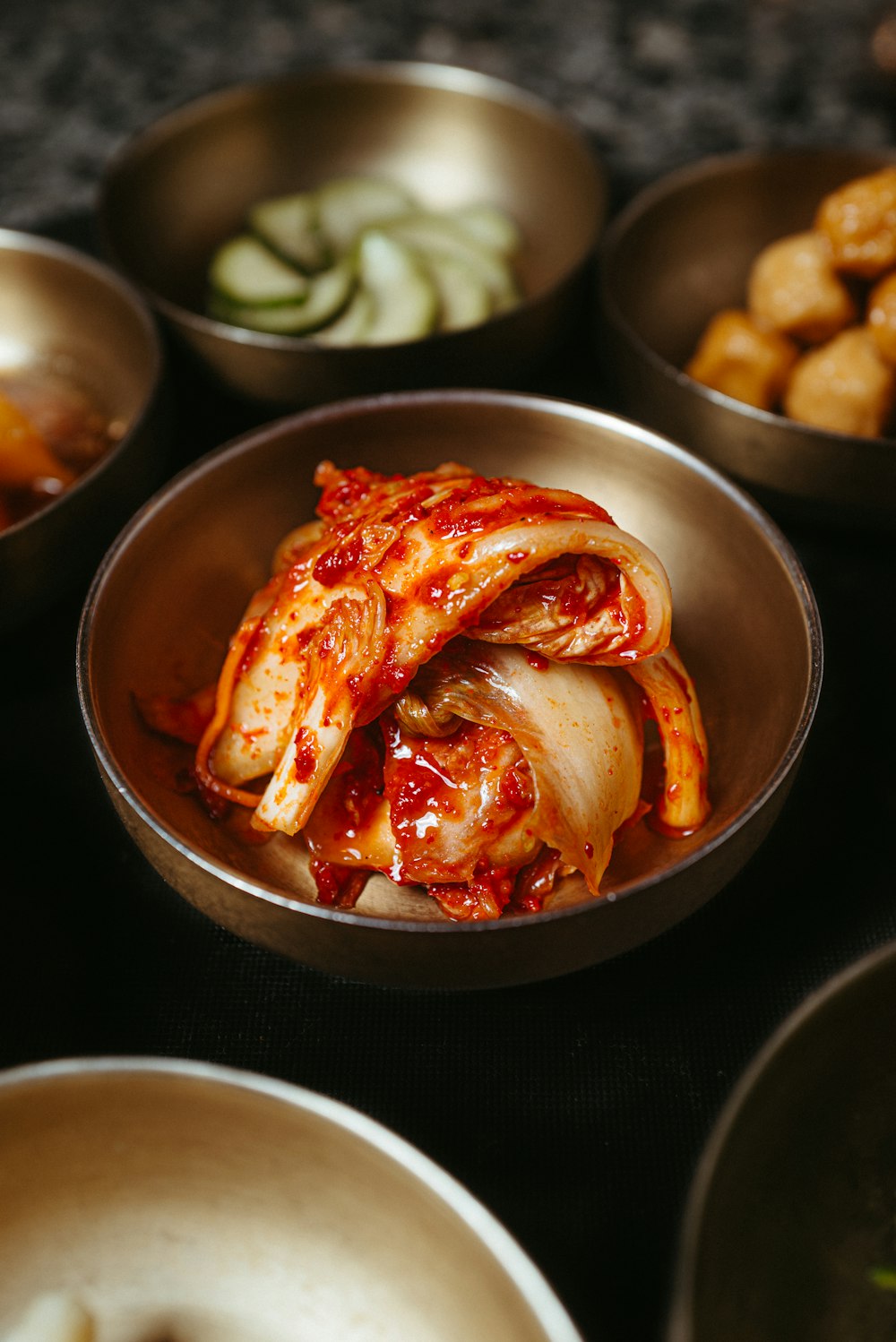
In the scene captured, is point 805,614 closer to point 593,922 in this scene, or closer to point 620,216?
point 593,922

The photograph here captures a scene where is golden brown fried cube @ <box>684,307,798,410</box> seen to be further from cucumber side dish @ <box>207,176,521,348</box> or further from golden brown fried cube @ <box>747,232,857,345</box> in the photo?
cucumber side dish @ <box>207,176,521,348</box>

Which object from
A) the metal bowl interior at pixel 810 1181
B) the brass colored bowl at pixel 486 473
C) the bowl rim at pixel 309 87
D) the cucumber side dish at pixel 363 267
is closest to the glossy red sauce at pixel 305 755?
the brass colored bowl at pixel 486 473

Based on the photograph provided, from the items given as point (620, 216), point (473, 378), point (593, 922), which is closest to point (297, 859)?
point (593, 922)

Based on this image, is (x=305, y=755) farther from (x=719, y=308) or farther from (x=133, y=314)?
(x=719, y=308)

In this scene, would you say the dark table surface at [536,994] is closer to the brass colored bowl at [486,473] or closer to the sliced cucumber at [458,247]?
the brass colored bowl at [486,473]

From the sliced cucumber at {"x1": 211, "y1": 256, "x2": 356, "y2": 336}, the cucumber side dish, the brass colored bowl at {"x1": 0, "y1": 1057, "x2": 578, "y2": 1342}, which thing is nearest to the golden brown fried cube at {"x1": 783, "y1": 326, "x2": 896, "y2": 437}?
the cucumber side dish

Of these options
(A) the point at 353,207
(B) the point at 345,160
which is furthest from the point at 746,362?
(B) the point at 345,160
